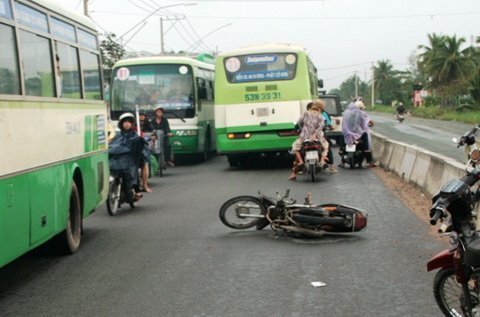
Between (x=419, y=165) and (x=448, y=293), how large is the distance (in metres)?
9.20

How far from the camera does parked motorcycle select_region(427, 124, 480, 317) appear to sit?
4449 millimetres

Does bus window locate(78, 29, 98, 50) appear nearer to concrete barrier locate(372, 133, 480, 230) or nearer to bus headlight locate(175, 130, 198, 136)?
concrete barrier locate(372, 133, 480, 230)

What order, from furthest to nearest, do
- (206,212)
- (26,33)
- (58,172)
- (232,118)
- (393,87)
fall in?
(393,87)
(232,118)
(206,212)
(58,172)
(26,33)

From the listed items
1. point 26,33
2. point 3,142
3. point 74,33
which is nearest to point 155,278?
point 3,142

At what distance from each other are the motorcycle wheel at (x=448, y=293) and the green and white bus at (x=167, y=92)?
15.7 meters

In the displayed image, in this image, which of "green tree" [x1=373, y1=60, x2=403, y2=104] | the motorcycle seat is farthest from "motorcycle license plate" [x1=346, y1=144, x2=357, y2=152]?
"green tree" [x1=373, y1=60, x2=403, y2=104]

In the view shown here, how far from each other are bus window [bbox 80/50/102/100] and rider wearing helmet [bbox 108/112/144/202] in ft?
4.85

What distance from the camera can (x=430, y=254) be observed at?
7930 millimetres

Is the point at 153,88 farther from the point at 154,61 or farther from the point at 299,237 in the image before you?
the point at 299,237

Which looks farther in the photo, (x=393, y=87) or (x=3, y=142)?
(x=393, y=87)

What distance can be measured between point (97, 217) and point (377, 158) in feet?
35.9

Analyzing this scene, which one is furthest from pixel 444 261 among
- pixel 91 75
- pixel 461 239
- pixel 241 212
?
pixel 91 75

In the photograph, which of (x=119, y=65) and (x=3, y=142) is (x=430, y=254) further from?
(x=119, y=65)

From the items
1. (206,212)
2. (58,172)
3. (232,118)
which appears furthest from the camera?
(232,118)
